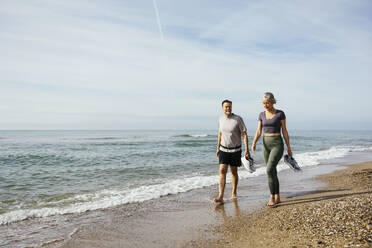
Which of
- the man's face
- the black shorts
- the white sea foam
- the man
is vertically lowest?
the white sea foam

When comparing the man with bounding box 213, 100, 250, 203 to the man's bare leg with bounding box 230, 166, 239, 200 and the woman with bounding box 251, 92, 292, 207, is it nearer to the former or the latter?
the man's bare leg with bounding box 230, 166, 239, 200

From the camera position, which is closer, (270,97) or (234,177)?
(270,97)

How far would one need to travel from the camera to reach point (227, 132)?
5027 mm

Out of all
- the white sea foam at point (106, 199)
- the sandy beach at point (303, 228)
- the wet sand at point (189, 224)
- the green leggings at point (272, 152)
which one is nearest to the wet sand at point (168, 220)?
the wet sand at point (189, 224)

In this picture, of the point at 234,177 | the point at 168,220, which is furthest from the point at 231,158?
the point at 168,220

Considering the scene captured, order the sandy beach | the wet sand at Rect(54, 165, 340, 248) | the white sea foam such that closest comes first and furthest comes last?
1. the sandy beach
2. the wet sand at Rect(54, 165, 340, 248)
3. the white sea foam

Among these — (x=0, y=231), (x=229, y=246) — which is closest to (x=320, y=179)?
(x=229, y=246)

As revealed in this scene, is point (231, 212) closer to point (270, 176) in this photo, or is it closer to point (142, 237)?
point (270, 176)

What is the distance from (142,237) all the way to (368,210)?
10.3 feet

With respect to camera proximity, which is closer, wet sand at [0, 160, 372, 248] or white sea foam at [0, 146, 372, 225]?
wet sand at [0, 160, 372, 248]

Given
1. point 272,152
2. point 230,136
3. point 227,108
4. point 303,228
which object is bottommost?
point 303,228

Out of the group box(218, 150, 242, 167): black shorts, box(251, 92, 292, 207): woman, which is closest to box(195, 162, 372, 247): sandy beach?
box(251, 92, 292, 207): woman

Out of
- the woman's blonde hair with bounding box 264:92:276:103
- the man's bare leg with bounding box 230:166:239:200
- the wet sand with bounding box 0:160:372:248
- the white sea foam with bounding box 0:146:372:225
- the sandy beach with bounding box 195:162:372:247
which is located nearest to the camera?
the sandy beach with bounding box 195:162:372:247

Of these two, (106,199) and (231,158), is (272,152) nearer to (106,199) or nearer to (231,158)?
(231,158)
